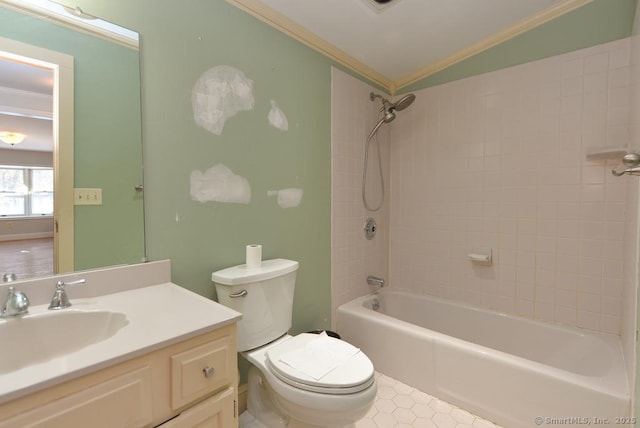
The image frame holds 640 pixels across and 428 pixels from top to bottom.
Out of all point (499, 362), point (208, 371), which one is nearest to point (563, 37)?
point (499, 362)

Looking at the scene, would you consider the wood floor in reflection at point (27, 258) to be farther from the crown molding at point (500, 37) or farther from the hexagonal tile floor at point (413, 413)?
the crown molding at point (500, 37)

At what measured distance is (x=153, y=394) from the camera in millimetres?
789

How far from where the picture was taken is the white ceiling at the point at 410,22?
171 centimetres

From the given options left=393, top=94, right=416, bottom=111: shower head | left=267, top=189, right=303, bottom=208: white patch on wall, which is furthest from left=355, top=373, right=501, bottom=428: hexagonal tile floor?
left=393, top=94, right=416, bottom=111: shower head

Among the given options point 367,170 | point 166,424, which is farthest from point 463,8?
point 166,424

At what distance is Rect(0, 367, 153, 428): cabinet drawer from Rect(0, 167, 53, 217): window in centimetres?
75

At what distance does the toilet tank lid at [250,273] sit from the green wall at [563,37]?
6.27ft

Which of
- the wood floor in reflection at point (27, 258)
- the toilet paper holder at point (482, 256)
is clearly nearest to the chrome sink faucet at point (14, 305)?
the wood floor in reflection at point (27, 258)

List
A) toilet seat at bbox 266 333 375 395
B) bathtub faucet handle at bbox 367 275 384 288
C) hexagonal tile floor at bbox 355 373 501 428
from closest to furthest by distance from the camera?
toilet seat at bbox 266 333 375 395 < hexagonal tile floor at bbox 355 373 501 428 < bathtub faucet handle at bbox 367 275 384 288

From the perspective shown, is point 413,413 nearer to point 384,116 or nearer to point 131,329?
point 131,329

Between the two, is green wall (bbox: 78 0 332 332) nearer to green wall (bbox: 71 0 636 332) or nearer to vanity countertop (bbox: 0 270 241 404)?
green wall (bbox: 71 0 636 332)

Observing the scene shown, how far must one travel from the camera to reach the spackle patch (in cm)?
142

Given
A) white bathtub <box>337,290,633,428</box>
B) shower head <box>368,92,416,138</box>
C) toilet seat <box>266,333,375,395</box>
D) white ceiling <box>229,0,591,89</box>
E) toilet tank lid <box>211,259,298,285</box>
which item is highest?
white ceiling <box>229,0,591,89</box>

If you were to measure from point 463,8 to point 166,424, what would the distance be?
7.77ft
